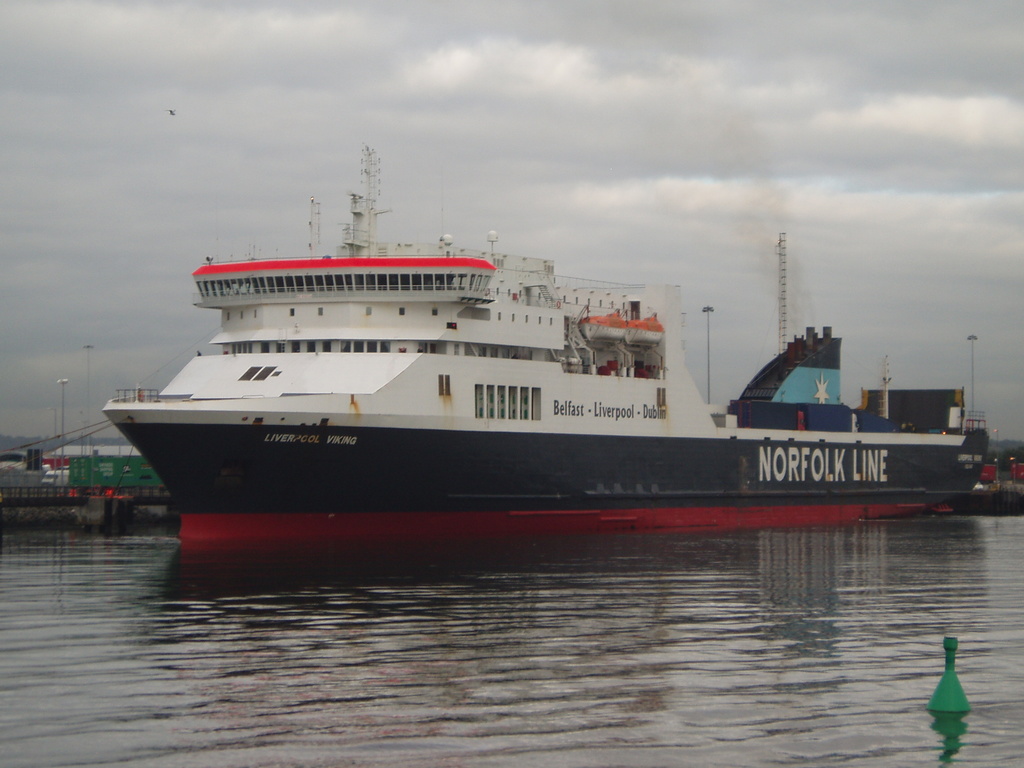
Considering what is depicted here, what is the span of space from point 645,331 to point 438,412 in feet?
33.4

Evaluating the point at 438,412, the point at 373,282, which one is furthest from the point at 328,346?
the point at 438,412

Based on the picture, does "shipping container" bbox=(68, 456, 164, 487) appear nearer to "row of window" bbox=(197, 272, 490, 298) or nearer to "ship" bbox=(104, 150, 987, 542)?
"ship" bbox=(104, 150, 987, 542)

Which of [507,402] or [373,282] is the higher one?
[373,282]

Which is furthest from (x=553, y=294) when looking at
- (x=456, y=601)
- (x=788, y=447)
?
(x=456, y=601)

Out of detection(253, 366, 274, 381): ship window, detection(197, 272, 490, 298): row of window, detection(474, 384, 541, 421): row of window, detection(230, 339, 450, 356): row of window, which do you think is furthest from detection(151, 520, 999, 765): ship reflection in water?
detection(197, 272, 490, 298): row of window

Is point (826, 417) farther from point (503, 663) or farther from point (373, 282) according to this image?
point (503, 663)

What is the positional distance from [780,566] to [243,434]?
40.6 feet

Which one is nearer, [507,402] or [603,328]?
[507,402]

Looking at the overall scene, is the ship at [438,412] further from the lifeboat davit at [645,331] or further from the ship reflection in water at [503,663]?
the ship reflection in water at [503,663]

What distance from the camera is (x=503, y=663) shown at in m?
12.7

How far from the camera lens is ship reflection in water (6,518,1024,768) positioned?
373 inches

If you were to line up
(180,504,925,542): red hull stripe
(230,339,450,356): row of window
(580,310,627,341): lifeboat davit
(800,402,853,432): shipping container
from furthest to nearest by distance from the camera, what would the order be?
(800,402,853,432): shipping container → (580,310,627,341): lifeboat davit → (230,339,450,356): row of window → (180,504,925,542): red hull stripe

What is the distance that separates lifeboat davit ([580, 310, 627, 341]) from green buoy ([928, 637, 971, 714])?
26.7 metres

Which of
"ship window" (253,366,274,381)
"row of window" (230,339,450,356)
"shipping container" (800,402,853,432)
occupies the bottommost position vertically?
"shipping container" (800,402,853,432)
